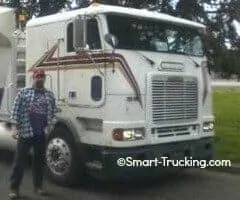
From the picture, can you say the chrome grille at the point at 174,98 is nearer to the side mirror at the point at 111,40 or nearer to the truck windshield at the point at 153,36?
the truck windshield at the point at 153,36

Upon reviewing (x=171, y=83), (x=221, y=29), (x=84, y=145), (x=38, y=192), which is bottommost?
(x=38, y=192)

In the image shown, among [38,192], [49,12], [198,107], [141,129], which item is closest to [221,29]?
[49,12]

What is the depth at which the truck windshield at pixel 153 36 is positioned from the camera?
9312 millimetres

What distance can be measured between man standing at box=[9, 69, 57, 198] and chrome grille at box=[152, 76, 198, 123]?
5.01 feet

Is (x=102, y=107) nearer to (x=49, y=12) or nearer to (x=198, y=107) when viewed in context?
(x=198, y=107)

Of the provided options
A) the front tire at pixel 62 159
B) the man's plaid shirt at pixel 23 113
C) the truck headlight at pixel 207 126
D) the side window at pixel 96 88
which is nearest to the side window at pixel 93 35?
the side window at pixel 96 88

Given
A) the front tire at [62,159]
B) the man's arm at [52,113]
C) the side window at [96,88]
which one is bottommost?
the front tire at [62,159]

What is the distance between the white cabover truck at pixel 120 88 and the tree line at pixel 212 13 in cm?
427

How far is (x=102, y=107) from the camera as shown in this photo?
361 inches

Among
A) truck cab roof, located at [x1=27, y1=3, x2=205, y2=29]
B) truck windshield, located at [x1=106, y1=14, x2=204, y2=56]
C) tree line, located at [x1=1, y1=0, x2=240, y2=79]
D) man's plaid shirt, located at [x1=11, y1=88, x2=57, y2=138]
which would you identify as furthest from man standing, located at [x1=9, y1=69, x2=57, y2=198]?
tree line, located at [x1=1, y1=0, x2=240, y2=79]

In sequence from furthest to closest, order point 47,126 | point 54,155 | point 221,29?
point 221,29
point 54,155
point 47,126

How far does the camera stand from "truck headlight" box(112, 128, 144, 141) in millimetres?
9031

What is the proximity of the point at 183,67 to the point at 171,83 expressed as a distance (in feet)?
1.62

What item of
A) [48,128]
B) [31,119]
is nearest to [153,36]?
[48,128]
